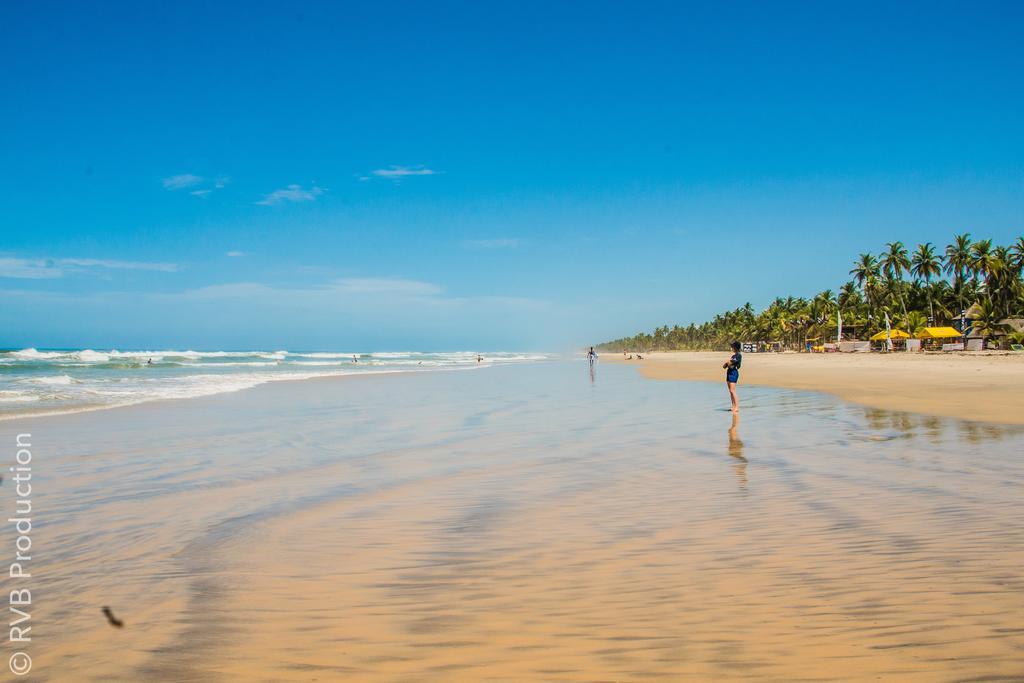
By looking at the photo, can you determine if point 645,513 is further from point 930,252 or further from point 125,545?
point 930,252

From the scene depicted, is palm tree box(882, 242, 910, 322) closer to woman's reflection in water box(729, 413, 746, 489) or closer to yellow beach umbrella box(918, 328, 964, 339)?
yellow beach umbrella box(918, 328, 964, 339)

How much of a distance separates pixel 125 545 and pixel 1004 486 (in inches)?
384

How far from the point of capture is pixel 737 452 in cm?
1036

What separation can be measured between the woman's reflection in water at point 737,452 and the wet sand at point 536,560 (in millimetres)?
94

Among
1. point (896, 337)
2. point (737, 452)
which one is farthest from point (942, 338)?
point (737, 452)

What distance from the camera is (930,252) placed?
90.8m

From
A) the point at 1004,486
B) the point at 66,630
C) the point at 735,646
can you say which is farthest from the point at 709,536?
the point at 66,630

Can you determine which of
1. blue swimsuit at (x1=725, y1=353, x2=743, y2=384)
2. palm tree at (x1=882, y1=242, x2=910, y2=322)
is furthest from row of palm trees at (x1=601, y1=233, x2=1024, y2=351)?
blue swimsuit at (x1=725, y1=353, x2=743, y2=384)

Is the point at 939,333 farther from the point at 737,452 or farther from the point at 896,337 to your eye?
the point at 737,452

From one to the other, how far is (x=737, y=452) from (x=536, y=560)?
6.31m

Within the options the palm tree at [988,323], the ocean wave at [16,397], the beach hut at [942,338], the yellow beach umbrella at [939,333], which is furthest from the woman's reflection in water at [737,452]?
the yellow beach umbrella at [939,333]

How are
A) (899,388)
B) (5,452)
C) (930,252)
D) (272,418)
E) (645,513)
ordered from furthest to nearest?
(930,252), (899,388), (272,418), (5,452), (645,513)

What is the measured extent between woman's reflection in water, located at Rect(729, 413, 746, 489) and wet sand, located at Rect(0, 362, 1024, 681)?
0.09 metres

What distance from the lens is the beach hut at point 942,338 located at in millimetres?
78938
